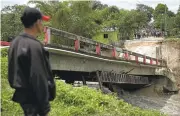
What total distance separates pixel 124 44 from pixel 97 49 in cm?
1820

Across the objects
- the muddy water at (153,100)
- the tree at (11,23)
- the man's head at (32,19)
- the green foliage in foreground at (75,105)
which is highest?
the tree at (11,23)

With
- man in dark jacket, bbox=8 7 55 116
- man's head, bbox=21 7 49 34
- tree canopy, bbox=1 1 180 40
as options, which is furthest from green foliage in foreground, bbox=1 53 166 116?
tree canopy, bbox=1 1 180 40

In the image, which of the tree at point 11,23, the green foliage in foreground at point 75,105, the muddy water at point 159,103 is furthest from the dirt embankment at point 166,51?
the green foliage in foreground at point 75,105

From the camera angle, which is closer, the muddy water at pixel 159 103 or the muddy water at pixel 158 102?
the muddy water at pixel 158 102

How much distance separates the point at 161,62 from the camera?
28.3 m

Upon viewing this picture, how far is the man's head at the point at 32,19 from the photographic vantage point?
3271 millimetres

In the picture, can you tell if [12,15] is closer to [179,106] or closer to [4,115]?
[179,106]

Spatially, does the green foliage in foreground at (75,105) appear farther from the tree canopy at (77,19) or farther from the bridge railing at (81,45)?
the tree canopy at (77,19)

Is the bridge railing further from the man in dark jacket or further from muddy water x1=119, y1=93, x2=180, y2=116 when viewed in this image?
the man in dark jacket

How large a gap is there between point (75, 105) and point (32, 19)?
481 cm

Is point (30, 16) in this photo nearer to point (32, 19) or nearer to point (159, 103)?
point (32, 19)

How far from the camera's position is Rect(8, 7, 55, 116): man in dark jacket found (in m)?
3.10

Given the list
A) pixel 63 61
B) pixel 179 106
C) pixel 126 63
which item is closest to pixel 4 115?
pixel 63 61

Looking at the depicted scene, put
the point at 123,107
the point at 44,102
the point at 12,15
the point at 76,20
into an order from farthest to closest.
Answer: the point at 12,15 → the point at 76,20 → the point at 123,107 → the point at 44,102
